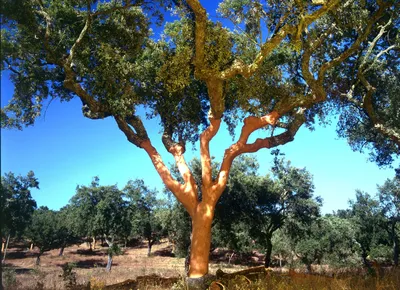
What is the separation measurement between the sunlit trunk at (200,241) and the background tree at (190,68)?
28mm

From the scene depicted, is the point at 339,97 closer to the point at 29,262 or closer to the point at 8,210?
the point at 8,210

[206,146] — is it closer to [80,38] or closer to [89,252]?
[80,38]

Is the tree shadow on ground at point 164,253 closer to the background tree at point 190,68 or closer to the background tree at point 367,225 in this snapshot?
the background tree at point 367,225

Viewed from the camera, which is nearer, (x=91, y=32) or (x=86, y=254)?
(x=91, y=32)

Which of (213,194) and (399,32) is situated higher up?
(399,32)

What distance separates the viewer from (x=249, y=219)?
2159 cm

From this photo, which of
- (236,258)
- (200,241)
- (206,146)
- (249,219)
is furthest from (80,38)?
(236,258)

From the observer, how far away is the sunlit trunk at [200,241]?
28.7 ft

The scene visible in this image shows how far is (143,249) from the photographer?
59.9 m

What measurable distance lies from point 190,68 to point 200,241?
19.1ft

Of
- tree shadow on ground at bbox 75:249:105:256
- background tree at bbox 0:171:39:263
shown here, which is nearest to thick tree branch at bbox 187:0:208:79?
background tree at bbox 0:171:39:263

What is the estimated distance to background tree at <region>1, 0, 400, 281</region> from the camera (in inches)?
376

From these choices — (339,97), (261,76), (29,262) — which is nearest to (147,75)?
(261,76)

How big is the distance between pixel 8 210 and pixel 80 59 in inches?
977
